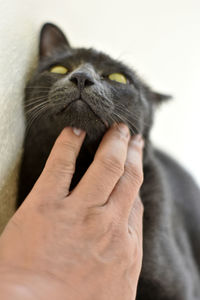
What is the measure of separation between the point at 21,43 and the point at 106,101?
0.31 m

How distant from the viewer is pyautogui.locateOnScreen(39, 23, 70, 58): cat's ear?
102cm

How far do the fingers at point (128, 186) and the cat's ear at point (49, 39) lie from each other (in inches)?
18.0

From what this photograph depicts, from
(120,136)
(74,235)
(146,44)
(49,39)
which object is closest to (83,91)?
(120,136)

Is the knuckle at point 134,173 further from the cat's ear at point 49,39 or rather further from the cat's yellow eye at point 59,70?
the cat's ear at point 49,39

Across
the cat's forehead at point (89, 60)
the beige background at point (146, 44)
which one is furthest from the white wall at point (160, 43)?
the cat's forehead at point (89, 60)

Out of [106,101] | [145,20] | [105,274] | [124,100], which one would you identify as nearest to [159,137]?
[145,20]

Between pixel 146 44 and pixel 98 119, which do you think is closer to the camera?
pixel 98 119

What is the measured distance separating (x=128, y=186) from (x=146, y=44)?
40.8 inches

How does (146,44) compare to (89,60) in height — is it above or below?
above

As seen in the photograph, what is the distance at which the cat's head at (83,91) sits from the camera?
71 centimetres

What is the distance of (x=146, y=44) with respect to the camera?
157cm

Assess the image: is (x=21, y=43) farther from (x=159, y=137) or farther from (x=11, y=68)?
(x=159, y=137)

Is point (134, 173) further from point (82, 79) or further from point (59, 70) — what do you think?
point (59, 70)

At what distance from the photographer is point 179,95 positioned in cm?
167
